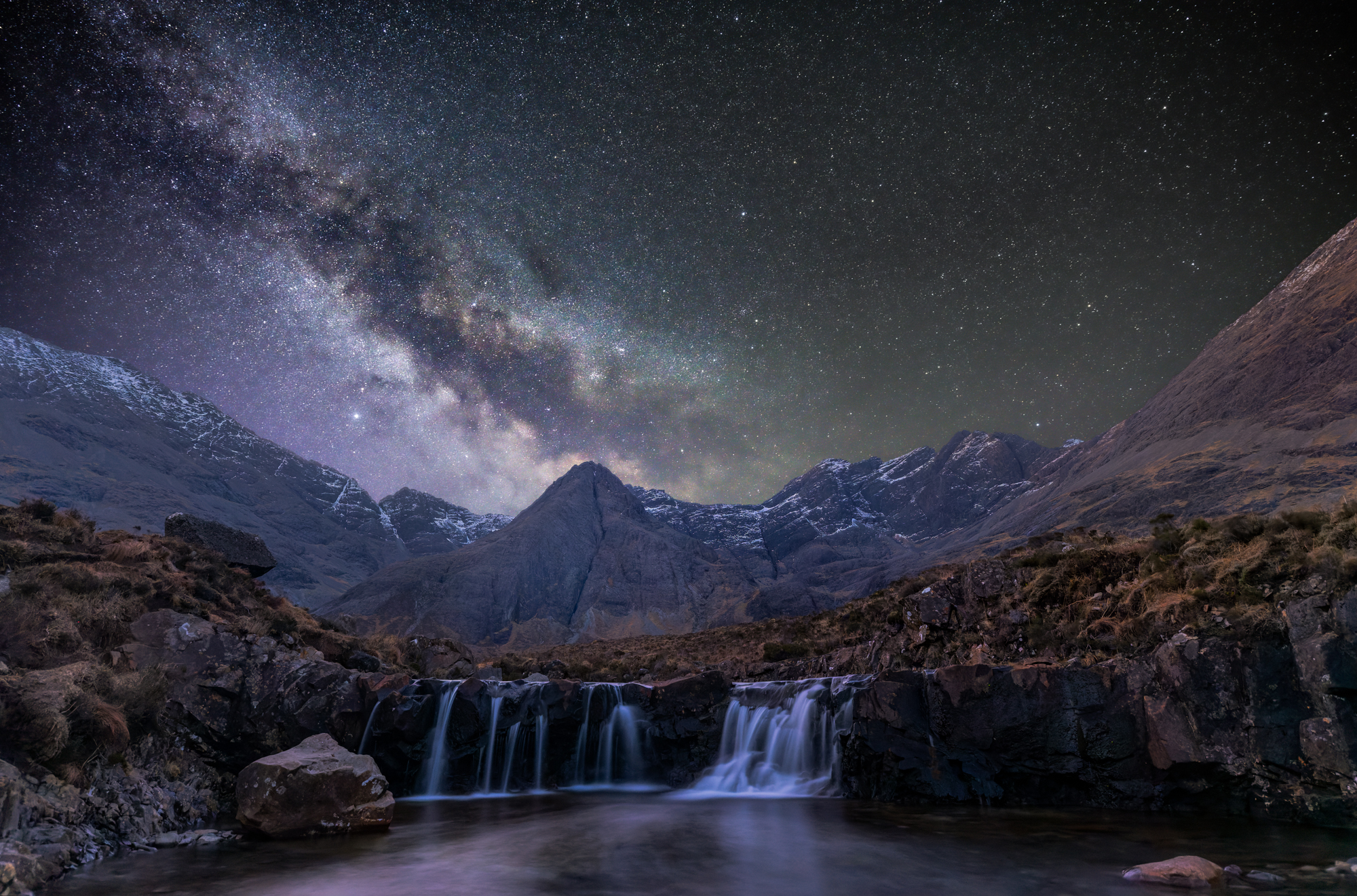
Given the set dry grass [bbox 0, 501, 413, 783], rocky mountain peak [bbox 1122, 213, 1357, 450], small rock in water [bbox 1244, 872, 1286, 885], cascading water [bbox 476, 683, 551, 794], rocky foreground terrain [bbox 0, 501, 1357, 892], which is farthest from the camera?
rocky mountain peak [bbox 1122, 213, 1357, 450]

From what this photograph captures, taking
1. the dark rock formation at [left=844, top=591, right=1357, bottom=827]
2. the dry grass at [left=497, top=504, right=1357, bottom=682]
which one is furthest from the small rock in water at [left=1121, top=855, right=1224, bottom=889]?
the dry grass at [left=497, top=504, right=1357, bottom=682]

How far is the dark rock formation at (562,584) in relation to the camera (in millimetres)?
132125

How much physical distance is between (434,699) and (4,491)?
562 feet

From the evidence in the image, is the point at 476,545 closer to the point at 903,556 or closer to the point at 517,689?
the point at 903,556

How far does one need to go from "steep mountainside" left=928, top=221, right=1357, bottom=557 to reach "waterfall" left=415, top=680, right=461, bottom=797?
283ft

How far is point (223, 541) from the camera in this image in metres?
27.6

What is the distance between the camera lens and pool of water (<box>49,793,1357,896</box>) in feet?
33.4

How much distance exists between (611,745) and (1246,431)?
448 ft

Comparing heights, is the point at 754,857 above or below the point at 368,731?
below

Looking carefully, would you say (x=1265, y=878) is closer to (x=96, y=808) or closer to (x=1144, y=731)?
(x=1144, y=731)

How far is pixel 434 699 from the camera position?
23656mm

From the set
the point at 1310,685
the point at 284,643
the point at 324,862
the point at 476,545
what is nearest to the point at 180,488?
the point at 476,545

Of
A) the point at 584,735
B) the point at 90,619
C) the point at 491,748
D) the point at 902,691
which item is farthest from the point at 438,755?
the point at 902,691

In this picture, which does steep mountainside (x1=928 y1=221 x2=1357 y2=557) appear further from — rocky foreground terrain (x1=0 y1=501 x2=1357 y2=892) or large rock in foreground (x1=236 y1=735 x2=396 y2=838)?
large rock in foreground (x1=236 y1=735 x2=396 y2=838)
